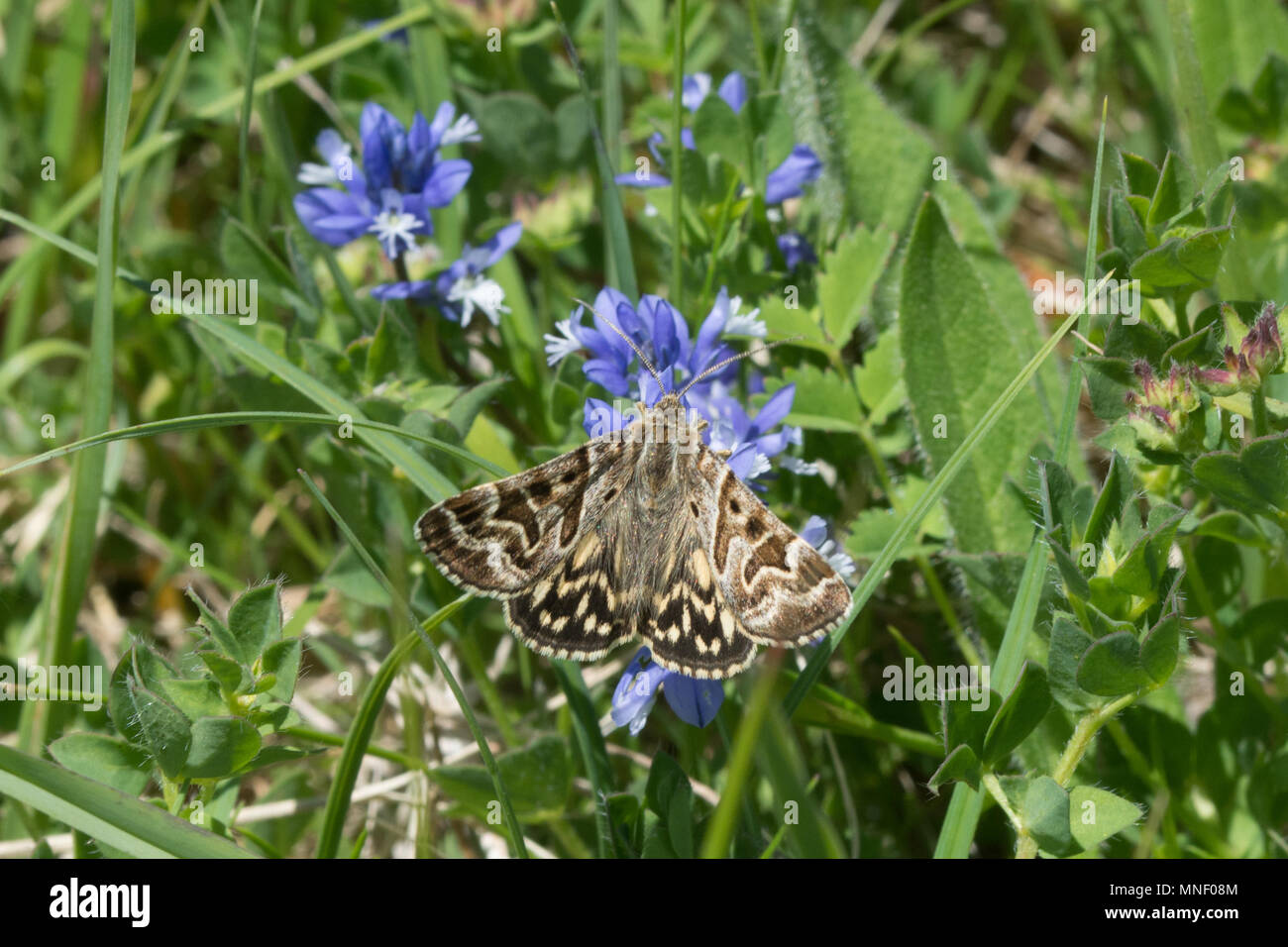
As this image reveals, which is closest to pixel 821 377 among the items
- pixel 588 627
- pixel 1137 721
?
pixel 588 627

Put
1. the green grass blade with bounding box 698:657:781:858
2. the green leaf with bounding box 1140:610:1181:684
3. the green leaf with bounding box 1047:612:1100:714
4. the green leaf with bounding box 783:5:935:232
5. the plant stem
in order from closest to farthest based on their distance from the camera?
1. the green grass blade with bounding box 698:657:781:858
2. the green leaf with bounding box 1140:610:1181:684
3. the green leaf with bounding box 1047:612:1100:714
4. the plant stem
5. the green leaf with bounding box 783:5:935:232

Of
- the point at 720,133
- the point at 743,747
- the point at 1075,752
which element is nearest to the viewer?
the point at 743,747

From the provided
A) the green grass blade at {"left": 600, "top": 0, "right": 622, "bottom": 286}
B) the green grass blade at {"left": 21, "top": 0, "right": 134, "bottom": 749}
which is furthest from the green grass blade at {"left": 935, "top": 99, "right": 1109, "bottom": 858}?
the green grass blade at {"left": 21, "top": 0, "right": 134, "bottom": 749}

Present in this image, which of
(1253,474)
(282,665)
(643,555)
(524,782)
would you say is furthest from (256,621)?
(1253,474)

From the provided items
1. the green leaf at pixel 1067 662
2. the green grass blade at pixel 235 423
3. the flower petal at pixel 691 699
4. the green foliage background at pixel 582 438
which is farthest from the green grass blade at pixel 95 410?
the green leaf at pixel 1067 662

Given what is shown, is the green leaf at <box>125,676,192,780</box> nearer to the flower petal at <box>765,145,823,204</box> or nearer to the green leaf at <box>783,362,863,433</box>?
the green leaf at <box>783,362,863,433</box>

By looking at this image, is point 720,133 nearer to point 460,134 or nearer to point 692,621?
point 460,134
